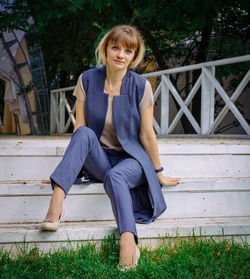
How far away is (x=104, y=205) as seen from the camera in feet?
7.97

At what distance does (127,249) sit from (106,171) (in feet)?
1.96

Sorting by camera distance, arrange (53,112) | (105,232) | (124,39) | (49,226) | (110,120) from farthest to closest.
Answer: (53,112), (110,120), (124,39), (105,232), (49,226)

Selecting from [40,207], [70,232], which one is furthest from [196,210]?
[40,207]

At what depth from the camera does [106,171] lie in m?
2.39

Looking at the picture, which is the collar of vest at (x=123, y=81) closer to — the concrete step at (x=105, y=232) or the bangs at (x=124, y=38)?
the bangs at (x=124, y=38)

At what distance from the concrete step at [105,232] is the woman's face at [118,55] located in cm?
106

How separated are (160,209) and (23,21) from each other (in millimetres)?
5543

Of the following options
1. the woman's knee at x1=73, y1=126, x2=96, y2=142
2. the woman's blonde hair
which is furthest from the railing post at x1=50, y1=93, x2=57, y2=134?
the woman's knee at x1=73, y1=126, x2=96, y2=142

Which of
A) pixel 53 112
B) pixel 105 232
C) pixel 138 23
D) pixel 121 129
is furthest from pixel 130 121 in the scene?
pixel 53 112

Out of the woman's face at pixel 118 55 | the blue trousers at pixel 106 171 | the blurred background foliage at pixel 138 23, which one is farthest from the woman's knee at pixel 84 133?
the blurred background foliage at pixel 138 23

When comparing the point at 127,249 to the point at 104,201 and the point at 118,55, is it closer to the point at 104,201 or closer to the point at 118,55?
the point at 104,201

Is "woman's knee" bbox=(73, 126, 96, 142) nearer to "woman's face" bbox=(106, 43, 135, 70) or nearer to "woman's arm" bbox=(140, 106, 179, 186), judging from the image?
"woman's arm" bbox=(140, 106, 179, 186)

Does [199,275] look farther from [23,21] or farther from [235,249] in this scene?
[23,21]

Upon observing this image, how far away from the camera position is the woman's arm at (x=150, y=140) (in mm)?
2447
